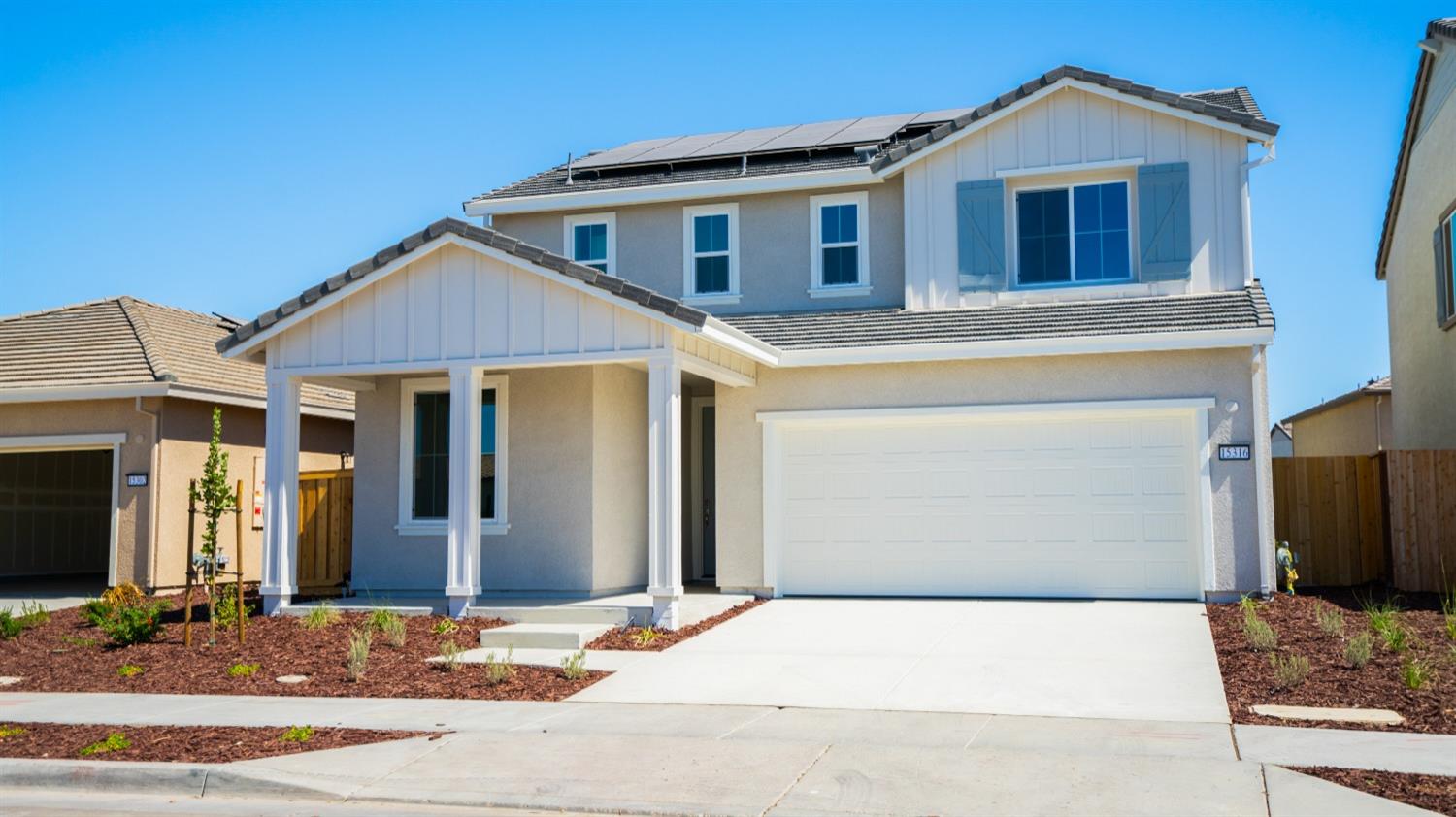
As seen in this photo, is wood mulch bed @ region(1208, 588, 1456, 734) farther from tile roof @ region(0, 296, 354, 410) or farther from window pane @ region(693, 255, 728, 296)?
tile roof @ region(0, 296, 354, 410)

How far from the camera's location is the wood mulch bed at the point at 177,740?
8.76m

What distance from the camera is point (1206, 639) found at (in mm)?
12344

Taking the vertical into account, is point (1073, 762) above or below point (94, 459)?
below

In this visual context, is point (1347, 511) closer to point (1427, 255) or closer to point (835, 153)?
point (1427, 255)

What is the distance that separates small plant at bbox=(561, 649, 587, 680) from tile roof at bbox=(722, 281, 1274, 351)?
19.6ft

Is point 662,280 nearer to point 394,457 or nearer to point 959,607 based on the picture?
point 394,457

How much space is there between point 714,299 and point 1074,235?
507cm

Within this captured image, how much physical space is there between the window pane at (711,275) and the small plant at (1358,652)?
33.4 feet

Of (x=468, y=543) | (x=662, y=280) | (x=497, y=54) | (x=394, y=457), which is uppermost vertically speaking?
(x=497, y=54)

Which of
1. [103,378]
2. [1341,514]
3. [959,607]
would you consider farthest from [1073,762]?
[103,378]

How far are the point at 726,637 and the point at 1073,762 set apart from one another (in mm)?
5824

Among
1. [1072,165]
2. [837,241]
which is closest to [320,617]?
[837,241]

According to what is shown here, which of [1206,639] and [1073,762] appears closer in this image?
[1073,762]

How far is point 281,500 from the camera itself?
14969 millimetres
